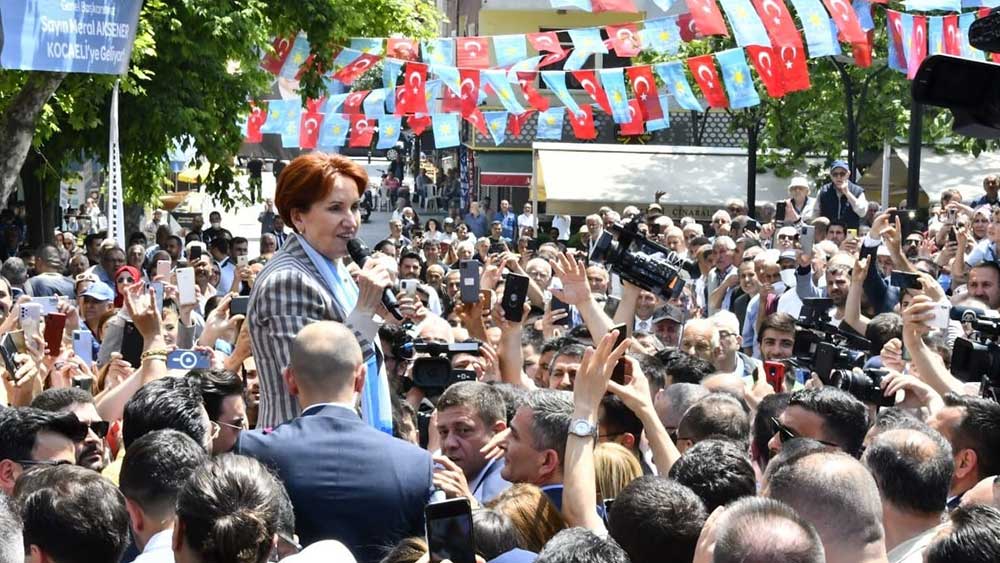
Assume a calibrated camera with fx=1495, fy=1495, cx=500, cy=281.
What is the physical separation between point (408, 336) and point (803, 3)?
12413 mm

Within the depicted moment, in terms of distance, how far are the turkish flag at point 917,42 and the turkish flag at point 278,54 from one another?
796cm

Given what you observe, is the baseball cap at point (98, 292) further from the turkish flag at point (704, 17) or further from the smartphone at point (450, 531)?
the turkish flag at point (704, 17)

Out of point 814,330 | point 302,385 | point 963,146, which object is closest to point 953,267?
point 814,330

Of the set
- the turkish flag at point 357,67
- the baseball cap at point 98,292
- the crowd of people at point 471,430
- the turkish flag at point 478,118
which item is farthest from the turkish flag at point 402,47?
the crowd of people at point 471,430

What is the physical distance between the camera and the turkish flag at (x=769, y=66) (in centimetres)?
1914

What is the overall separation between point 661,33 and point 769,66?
156cm

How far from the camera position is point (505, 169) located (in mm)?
40969

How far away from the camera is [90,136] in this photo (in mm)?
18500

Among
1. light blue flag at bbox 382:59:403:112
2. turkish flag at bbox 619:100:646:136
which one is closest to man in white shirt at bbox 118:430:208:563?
light blue flag at bbox 382:59:403:112

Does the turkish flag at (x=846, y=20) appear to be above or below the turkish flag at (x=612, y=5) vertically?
below

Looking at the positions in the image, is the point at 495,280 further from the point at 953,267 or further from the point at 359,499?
the point at 359,499

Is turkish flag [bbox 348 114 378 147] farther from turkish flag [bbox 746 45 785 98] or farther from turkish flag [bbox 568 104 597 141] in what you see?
turkish flag [bbox 746 45 785 98]

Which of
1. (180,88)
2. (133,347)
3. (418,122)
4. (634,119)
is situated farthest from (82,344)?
(418,122)

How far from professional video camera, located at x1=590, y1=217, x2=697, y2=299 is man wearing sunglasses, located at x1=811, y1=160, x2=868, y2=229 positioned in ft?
26.6
